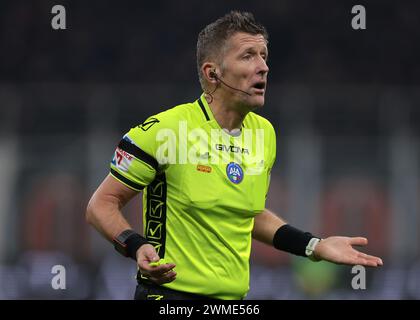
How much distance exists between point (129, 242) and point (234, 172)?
69cm

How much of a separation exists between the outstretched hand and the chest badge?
0.56 meters

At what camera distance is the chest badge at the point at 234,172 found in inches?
191

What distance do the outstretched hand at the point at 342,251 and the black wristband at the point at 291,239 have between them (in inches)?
4.6

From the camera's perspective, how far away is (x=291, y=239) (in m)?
5.18

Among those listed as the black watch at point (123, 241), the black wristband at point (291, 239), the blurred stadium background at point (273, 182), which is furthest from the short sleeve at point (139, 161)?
the blurred stadium background at point (273, 182)

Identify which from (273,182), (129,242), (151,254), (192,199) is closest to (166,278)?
(151,254)

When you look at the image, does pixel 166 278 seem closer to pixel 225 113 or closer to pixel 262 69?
pixel 225 113

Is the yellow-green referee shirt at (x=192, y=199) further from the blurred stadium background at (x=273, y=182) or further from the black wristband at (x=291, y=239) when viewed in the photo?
the blurred stadium background at (x=273, y=182)

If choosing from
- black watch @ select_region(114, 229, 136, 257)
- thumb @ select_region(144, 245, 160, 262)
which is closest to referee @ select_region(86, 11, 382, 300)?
black watch @ select_region(114, 229, 136, 257)

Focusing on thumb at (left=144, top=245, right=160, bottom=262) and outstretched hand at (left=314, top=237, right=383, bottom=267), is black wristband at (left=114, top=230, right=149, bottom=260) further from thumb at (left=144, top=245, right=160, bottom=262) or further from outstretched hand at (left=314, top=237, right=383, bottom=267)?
outstretched hand at (left=314, top=237, right=383, bottom=267)

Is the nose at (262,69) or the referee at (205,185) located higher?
the nose at (262,69)

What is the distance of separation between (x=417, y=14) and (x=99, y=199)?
12646 millimetres
